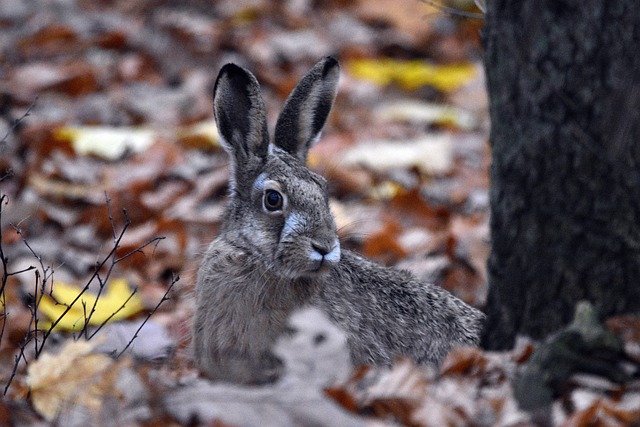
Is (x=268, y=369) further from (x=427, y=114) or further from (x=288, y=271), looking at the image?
(x=427, y=114)

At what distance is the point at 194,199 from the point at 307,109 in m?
2.69

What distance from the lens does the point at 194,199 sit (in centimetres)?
764

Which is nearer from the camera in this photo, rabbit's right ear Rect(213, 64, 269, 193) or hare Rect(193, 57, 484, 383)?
hare Rect(193, 57, 484, 383)

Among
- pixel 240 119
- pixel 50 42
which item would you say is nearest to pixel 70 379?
pixel 240 119

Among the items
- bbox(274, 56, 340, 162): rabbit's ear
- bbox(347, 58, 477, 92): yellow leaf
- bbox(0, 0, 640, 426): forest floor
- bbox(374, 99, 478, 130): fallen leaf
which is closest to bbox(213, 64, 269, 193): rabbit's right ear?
bbox(274, 56, 340, 162): rabbit's ear

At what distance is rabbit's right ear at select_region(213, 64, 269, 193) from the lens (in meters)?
4.89

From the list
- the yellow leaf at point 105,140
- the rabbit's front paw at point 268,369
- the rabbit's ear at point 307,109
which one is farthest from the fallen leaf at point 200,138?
the rabbit's front paw at point 268,369

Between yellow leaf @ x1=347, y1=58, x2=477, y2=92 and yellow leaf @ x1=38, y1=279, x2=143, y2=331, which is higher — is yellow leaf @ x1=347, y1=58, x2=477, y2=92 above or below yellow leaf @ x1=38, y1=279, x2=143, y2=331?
above

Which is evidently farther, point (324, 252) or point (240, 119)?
point (240, 119)

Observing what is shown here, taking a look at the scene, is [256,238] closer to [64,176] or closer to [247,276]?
[247,276]

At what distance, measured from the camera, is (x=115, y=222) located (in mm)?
7246

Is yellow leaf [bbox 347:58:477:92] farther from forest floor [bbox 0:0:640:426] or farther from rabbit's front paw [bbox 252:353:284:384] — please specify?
rabbit's front paw [bbox 252:353:284:384]

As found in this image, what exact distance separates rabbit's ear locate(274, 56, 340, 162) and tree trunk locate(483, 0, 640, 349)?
832 mm

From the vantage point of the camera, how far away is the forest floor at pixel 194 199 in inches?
142
